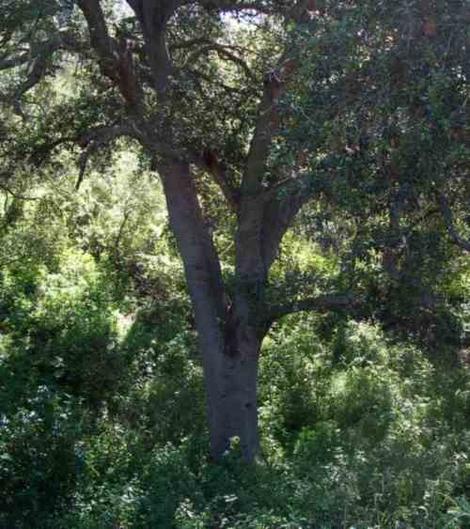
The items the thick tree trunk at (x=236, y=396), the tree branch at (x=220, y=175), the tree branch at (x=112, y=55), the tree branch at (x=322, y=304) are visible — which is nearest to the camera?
the tree branch at (x=322, y=304)

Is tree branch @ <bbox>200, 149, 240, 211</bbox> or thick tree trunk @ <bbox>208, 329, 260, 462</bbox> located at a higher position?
tree branch @ <bbox>200, 149, 240, 211</bbox>

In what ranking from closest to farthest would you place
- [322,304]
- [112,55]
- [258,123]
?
[322,304] < [258,123] < [112,55]

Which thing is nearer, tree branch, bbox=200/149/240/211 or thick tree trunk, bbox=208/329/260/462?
tree branch, bbox=200/149/240/211

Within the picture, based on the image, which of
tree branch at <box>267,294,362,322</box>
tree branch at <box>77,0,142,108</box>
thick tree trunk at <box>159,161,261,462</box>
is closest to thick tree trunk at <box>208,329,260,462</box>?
thick tree trunk at <box>159,161,261,462</box>

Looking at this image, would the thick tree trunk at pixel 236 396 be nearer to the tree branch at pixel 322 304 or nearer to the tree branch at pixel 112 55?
the tree branch at pixel 322 304

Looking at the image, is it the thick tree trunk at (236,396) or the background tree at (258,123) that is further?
the thick tree trunk at (236,396)

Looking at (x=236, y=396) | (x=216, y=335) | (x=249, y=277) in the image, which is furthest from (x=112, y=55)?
Answer: (x=236, y=396)

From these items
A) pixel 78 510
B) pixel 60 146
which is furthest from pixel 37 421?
pixel 60 146

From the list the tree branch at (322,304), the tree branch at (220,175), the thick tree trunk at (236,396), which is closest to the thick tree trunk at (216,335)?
the thick tree trunk at (236,396)

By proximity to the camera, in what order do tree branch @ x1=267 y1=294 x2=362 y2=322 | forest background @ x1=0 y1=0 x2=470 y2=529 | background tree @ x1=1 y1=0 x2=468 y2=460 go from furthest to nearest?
1. tree branch @ x1=267 y1=294 x2=362 y2=322
2. forest background @ x1=0 y1=0 x2=470 y2=529
3. background tree @ x1=1 y1=0 x2=468 y2=460

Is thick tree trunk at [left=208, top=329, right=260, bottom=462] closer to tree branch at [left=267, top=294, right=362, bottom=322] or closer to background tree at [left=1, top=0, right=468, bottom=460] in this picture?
background tree at [left=1, top=0, right=468, bottom=460]

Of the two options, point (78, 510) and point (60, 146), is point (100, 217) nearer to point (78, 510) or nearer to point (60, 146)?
point (60, 146)

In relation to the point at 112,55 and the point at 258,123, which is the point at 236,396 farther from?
the point at 112,55

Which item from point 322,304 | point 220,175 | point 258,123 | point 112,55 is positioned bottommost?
point 322,304
